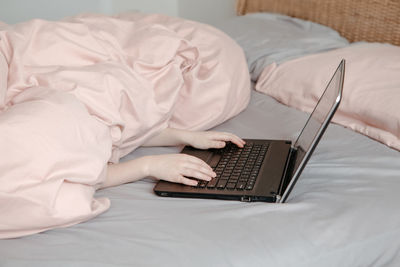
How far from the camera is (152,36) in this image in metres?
1.41

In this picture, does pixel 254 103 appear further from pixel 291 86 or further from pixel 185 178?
pixel 185 178

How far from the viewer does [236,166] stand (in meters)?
1.14

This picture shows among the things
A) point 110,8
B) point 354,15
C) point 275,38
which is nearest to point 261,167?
point 275,38

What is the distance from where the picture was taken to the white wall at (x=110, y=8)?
2.68 metres

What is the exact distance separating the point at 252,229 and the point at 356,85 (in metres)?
0.65

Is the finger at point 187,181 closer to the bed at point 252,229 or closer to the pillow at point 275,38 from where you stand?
the bed at point 252,229

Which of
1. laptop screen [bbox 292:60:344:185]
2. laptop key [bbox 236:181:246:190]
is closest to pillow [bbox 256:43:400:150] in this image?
laptop screen [bbox 292:60:344:185]

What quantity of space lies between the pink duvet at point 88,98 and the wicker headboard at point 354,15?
2.05ft

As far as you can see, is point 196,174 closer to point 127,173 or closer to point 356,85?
point 127,173

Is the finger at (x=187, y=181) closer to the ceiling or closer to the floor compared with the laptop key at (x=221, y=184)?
closer to the floor

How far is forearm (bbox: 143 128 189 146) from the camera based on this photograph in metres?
1.31

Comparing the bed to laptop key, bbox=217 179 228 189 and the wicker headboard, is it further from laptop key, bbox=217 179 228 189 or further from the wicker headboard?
the wicker headboard

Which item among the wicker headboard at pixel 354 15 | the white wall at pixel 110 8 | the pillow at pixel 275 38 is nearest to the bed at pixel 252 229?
the pillow at pixel 275 38

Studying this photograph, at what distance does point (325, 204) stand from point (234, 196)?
0.58ft
